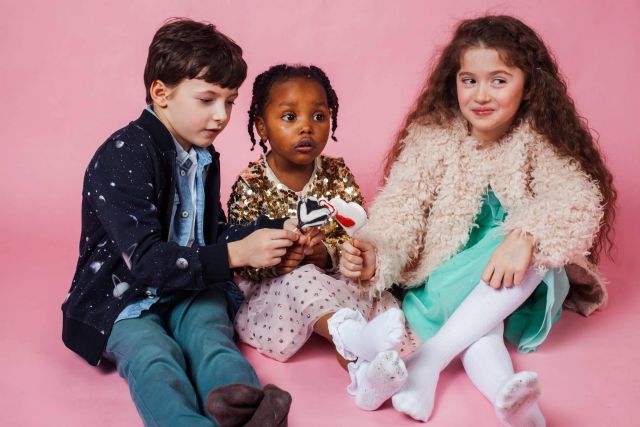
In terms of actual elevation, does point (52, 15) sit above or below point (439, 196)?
above

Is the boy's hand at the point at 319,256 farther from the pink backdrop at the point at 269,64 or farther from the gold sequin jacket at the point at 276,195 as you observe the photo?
Result: the pink backdrop at the point at 269,64

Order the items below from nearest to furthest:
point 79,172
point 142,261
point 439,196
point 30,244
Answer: point 142,261 < point 439,196 < point 30,244 < point 79,172

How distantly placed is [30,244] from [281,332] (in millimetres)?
1214

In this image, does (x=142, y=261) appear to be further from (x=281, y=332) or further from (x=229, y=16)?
(x=229, y=16)

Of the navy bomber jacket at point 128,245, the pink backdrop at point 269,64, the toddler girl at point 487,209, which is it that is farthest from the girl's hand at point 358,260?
the pink backdrop at point 269,64

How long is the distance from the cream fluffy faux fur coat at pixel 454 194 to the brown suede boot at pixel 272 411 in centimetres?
60

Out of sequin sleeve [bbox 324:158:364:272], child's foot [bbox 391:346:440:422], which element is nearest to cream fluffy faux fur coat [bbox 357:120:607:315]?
sequin sleeve [bbox 324:158:364:272]

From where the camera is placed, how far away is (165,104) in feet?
6.91

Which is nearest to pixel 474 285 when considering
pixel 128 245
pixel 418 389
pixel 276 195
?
pixel 418 389

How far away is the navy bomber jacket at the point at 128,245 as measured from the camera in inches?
77.1

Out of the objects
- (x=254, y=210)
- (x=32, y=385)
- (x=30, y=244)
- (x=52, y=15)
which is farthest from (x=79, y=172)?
(x=32, y=385)

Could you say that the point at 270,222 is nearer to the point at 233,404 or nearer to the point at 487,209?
the point at 487,209

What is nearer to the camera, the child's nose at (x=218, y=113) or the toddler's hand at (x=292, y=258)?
the child's nose at (x=218, y=113)

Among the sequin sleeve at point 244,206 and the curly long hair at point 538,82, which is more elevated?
the curly long hair at point 538,82
